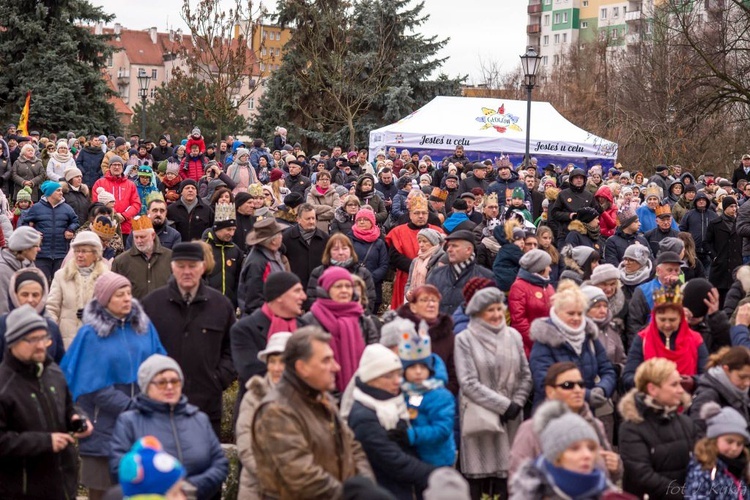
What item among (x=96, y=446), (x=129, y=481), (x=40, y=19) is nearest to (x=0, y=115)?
(x=40, y=19)

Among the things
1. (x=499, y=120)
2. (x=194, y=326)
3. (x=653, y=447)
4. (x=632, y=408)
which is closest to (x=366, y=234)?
(x=194, y=326)

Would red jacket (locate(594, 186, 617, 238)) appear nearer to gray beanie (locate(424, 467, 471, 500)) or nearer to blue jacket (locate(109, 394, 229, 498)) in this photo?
blue jacket (locate(109, 394, 229, 498))

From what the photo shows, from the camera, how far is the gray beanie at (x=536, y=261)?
9391mm

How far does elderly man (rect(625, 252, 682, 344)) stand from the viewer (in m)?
9.77

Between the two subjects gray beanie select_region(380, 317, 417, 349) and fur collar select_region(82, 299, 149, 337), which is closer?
gray beanie select_region(380, 317, 417, 349)

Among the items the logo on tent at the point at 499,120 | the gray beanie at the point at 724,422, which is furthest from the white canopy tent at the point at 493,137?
the gray beanie at the point at 724,422

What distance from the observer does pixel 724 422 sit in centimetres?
690

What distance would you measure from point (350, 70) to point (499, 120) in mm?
14559

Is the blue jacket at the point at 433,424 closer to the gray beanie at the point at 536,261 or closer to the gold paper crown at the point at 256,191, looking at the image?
the gray beanie at the point at 536,261

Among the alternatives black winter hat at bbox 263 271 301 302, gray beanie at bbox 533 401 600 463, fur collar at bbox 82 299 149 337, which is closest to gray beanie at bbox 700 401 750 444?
gray beanie at bbox 533 401 600 463

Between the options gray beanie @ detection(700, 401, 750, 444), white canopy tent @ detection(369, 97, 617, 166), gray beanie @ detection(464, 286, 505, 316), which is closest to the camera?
gray beanie @ detection(700, 401, 750, 444)

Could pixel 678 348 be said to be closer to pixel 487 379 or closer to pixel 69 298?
pixel 487 379

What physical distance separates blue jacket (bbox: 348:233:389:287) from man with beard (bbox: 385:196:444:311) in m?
0.13

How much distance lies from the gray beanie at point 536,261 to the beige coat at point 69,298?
358 cm
